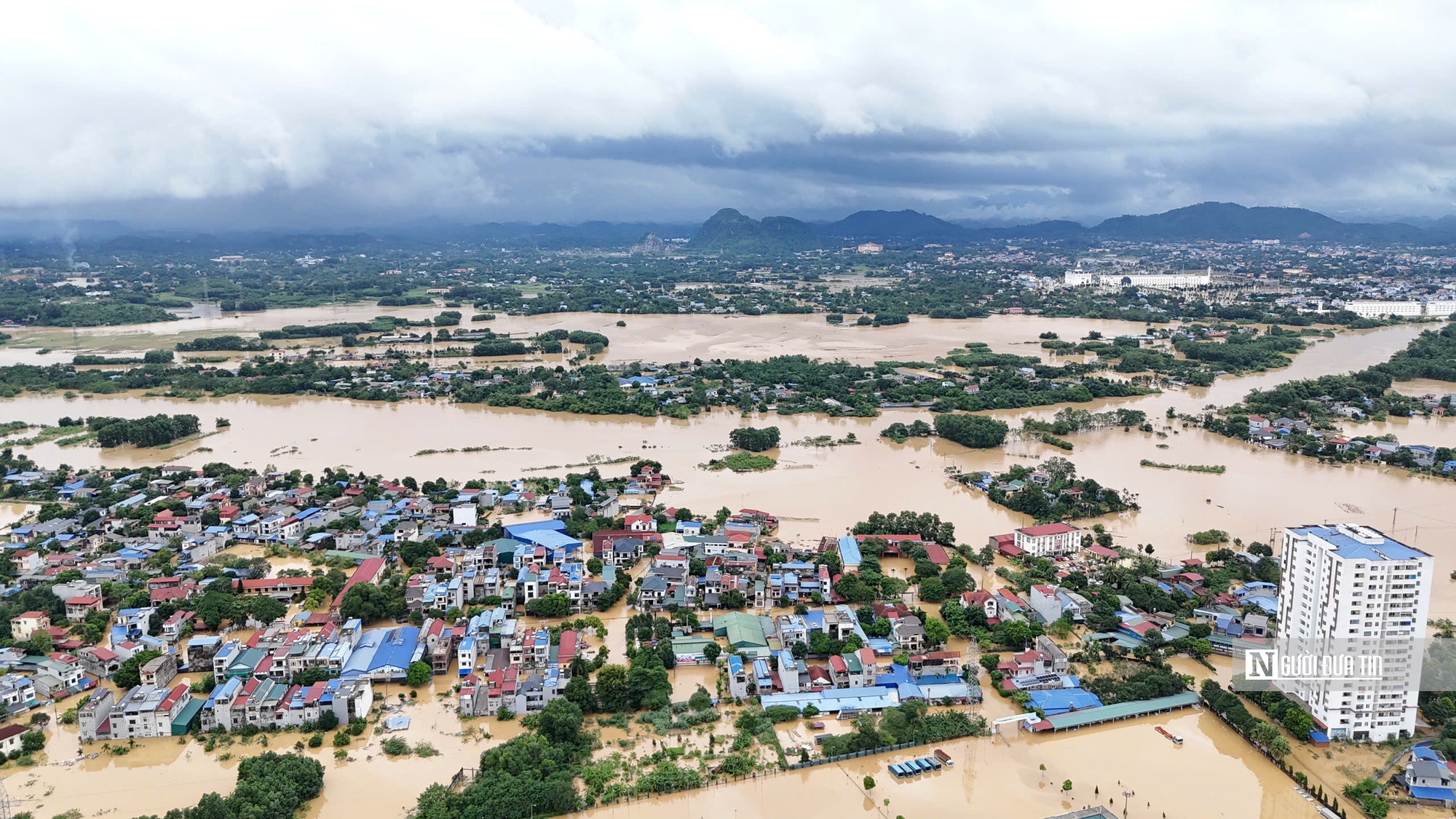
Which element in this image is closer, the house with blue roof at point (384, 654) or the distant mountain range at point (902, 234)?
the house with blue roof at point (384, 654)

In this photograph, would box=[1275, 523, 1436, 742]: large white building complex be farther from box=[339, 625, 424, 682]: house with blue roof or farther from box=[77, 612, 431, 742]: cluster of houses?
box=[339, 625, 424, 682]: house with blue roof

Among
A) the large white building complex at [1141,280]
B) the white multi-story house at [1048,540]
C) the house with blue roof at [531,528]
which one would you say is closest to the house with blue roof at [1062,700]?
the white multi-story house at [1048,540]

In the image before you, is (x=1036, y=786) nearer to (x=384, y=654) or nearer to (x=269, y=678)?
(x=384, y=654)

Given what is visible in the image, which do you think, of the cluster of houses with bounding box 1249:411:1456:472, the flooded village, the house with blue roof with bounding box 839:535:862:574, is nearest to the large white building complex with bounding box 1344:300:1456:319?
the cluster of houses with bounding box 1249:411:1456:472

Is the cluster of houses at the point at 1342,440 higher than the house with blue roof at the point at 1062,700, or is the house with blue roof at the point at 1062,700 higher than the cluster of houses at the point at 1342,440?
the cluster of houses at the point at 1342,440

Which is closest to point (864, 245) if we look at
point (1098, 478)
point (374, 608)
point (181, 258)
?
point (181, 258)

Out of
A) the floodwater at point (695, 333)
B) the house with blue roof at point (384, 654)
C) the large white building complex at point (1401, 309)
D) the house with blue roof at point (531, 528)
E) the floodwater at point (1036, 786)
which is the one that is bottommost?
the floodwater at point (1036, 786)

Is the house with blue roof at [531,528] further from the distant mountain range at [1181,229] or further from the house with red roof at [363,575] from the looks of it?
the distant mountain range at [1181,229]
